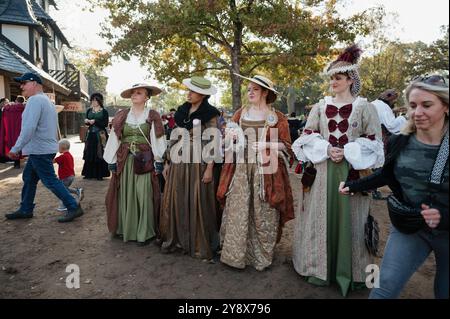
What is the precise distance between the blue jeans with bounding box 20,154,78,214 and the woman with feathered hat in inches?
133

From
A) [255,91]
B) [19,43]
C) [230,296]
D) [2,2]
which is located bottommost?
[230,296]

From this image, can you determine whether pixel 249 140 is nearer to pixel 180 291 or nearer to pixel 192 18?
pixel 180 291

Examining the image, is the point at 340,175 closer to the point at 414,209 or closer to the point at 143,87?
the point at 414,209

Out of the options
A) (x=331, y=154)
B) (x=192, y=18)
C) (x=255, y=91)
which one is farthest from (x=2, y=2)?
(x=331, y=154)

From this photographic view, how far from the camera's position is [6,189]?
6625mm

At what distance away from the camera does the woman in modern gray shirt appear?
182 centimetres

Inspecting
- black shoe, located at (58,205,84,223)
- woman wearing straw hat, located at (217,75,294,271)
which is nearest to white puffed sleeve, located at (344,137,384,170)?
woman wearing straw hat, located at (217,75,294,271)

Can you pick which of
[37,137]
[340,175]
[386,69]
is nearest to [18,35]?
[37,137]

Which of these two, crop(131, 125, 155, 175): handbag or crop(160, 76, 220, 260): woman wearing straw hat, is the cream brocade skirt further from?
crop(131, 125, 155, 175): handbag

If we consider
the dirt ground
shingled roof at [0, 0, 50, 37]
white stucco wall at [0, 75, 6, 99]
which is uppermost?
shingled roof at [0, 0, 50, 37]

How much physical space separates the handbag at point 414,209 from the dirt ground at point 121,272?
1.22 meters

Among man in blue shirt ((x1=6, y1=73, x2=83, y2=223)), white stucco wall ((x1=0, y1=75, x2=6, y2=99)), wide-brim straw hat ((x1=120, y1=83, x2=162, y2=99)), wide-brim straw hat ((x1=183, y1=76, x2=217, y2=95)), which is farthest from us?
white stucco wall ((x1=0, y1=75, x2=6, y2=99))

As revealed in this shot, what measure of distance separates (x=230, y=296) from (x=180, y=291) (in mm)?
450

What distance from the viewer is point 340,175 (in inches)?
116
